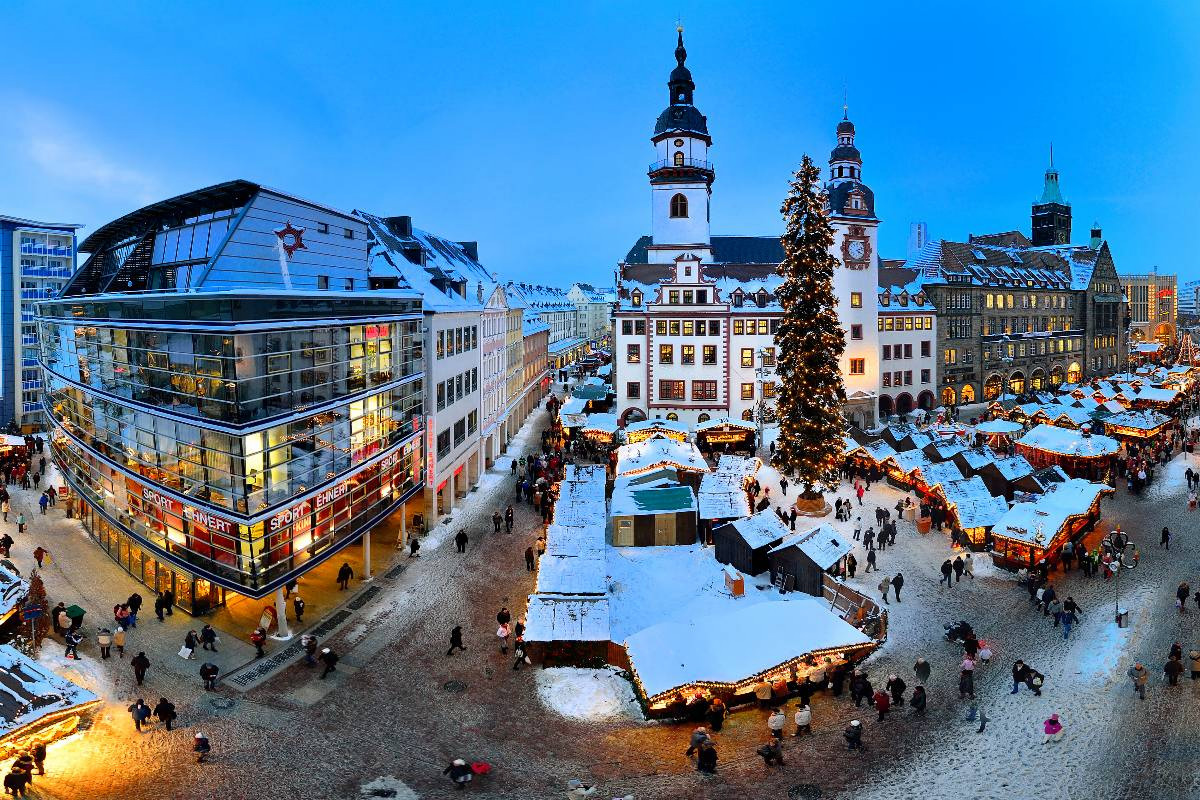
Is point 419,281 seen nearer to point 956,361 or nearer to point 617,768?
point 617,768

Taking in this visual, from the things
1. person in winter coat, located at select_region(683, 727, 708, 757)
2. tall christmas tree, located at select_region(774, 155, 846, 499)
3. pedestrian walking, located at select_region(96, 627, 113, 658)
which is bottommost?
person in winter coat, located at select_region(683, 727, 708, 757)

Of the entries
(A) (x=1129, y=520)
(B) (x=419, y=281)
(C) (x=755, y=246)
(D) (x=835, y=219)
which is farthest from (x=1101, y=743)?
(C) (x=755, y=246)

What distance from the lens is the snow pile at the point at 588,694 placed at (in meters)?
20.8

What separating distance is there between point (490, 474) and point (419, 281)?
1492cm

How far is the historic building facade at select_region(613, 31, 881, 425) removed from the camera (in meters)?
60.6

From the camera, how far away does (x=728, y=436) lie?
182ft

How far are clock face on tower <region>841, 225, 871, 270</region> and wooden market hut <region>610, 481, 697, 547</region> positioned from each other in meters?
39.0

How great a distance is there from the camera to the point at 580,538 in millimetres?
30531

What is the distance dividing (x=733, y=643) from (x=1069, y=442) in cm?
3702

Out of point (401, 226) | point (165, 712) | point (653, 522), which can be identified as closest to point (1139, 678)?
point (653, 522)

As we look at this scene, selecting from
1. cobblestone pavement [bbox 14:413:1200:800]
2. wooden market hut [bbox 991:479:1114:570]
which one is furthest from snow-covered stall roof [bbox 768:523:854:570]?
wooden market hut [bbox 991:479:1114:570]

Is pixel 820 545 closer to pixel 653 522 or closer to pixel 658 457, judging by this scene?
pixel 653 522

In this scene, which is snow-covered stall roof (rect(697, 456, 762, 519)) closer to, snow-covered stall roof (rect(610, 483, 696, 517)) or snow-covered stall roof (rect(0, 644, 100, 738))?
snow-covered stall roof (rect(610, 483, 696, 517))

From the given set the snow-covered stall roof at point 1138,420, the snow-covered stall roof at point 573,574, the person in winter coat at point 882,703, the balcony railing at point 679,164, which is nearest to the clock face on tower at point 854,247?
the balcony railing at point 679,164
